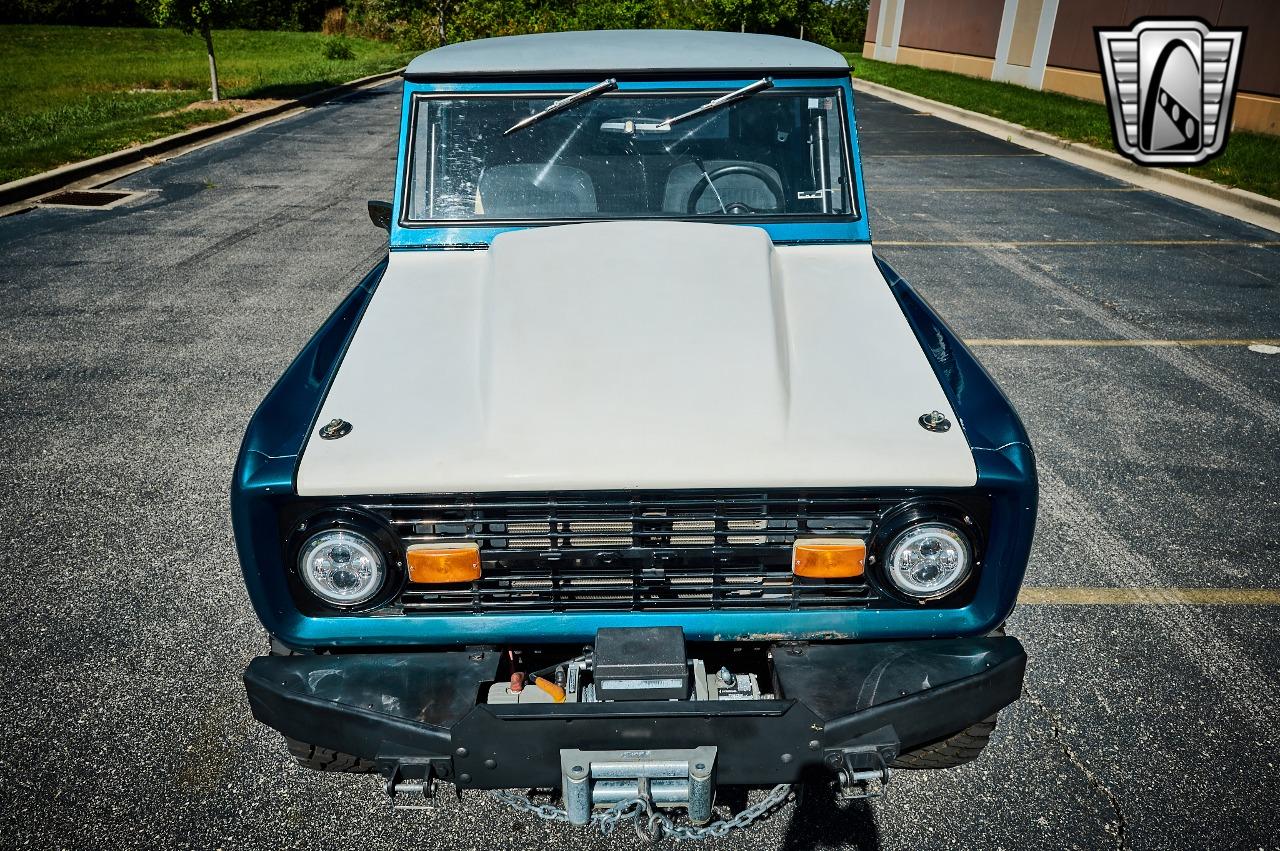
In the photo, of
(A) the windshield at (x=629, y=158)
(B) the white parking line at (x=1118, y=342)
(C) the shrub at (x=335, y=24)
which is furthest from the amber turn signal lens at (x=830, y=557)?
(C) the shrub at (x=335, y=24)

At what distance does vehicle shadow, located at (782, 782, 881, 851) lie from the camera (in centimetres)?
260

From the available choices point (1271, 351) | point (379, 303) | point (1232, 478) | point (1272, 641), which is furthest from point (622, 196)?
point (1271, 351)

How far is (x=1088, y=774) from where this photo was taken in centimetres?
282

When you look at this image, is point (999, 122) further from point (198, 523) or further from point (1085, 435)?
point (198, 523)

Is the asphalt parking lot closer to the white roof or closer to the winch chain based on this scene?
the winch chain

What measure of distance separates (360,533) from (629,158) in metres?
1.92

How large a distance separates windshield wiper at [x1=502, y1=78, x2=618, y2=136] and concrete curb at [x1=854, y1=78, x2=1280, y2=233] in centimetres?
972

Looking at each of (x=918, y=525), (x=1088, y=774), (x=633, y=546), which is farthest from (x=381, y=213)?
(x=1088, y=774)

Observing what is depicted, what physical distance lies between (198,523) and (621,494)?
285 cm

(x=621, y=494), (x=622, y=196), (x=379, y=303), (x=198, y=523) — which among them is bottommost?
(x=198, y=523)

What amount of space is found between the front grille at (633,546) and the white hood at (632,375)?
76 mm

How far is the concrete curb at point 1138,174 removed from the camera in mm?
10469

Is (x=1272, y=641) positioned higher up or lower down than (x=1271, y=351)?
lower down

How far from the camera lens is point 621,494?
2.17 m
